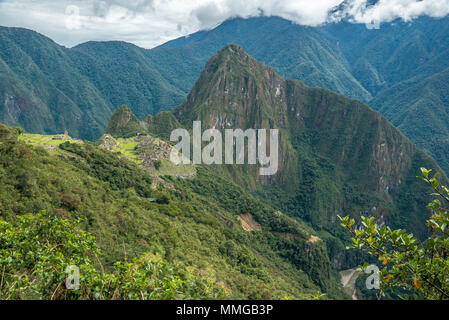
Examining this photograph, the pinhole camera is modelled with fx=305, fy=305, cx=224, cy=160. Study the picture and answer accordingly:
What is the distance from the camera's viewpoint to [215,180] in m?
68.2

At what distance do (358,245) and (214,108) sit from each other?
341 ft

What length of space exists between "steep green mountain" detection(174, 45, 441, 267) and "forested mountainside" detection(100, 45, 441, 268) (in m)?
0.35

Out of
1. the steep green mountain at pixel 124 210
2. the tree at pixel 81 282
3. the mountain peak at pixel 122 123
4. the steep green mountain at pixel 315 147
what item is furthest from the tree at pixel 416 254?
the steep green mountain at pixel 315 147

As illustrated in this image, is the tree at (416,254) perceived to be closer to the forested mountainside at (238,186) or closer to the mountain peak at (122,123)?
the forested mountainside at (238,186)

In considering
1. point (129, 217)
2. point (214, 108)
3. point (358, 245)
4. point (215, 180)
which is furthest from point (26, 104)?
point (358, 245)

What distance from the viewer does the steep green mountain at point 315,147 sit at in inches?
4205

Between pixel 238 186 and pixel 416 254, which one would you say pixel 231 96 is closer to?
pixel 238 186

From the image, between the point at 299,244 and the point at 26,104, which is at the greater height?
the point at 26,104

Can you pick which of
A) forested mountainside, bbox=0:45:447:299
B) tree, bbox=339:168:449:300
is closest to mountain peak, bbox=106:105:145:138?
forested mountainside, bbox=0:45:447:299

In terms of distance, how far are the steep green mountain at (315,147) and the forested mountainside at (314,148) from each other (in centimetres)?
35

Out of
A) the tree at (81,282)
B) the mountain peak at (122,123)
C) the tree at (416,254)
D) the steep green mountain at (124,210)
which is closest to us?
the tree at (416,254)
